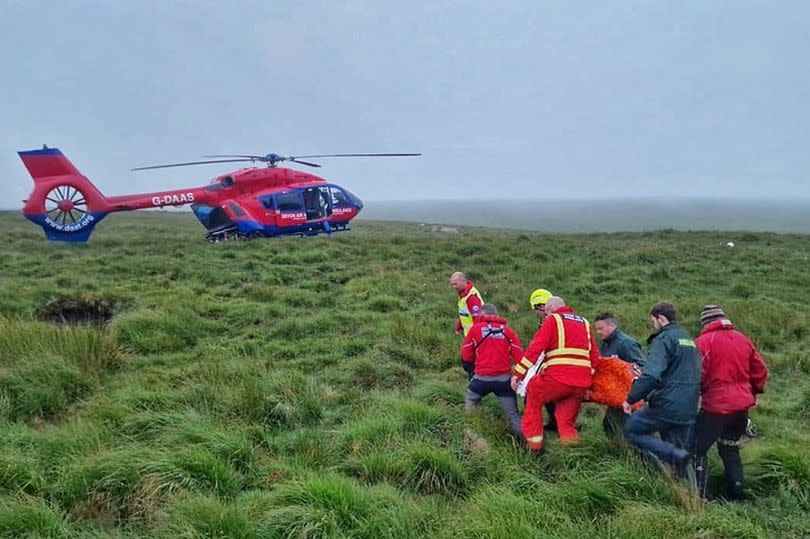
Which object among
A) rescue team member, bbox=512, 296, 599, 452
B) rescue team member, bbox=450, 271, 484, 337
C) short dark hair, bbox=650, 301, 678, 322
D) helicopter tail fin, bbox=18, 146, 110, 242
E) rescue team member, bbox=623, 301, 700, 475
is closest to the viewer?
rescue team member, bbox=623, 301, 700, 475

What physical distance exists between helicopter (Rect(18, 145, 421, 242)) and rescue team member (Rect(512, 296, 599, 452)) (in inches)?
578

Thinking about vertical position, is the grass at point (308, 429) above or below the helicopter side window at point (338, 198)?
below

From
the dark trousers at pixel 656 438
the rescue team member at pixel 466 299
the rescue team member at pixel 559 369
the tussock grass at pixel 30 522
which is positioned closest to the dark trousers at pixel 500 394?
the rescue team member at pixel 559 369

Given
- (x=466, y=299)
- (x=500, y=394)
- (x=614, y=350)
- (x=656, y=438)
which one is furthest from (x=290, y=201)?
(x=656, y=438)

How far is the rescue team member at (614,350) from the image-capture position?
5.27m

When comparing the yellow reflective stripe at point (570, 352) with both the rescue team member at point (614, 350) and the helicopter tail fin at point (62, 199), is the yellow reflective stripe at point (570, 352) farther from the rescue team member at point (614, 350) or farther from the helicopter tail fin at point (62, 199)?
the helicopter tail fin at point (62, 199)

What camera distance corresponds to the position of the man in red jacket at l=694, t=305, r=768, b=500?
4.67 metres

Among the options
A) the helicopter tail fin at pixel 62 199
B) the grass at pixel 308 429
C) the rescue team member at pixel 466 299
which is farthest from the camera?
the helicopter tail fin at pixel 62 199

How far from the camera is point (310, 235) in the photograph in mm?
22266

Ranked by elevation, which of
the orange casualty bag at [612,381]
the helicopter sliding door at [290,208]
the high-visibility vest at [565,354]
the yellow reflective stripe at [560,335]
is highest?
the helicopter sliding door at [290,208]

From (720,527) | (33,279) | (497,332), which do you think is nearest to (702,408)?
(720,527)

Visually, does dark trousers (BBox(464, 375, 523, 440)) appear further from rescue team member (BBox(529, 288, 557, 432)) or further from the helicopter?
the helicopter

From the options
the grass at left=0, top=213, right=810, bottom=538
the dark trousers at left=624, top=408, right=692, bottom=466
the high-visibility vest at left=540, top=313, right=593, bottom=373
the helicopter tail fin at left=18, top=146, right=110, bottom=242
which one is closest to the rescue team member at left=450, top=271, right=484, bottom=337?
the grass at left=0, top=213, right=810, bottom=538

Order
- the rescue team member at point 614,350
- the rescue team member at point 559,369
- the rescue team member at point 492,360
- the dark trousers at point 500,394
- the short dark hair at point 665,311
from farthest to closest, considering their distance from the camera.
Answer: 1. the rescue team member at point 492,360
2. the dark trousers at point 500,394
3. the rescue team member at point 614,350
4. the rescue team member at point 559,369
5. the short dark hair at point 665,311
